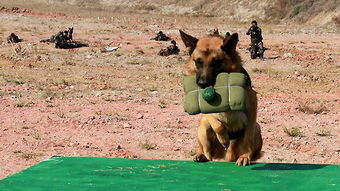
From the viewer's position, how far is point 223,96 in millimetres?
5125

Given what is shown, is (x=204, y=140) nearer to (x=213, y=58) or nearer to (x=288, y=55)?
(x=213, y=58)

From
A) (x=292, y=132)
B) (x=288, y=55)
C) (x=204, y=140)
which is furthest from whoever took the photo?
(x=288, y=55)

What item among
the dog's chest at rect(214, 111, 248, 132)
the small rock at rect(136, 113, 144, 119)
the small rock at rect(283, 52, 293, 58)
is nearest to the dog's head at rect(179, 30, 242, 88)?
the dog's chest at rect(214, 111, 248, 132)

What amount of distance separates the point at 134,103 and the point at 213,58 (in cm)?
1014

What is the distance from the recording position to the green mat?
4.63 meters

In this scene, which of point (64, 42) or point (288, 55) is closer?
point (288, 55)

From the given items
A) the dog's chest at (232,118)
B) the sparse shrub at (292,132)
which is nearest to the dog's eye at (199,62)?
the dog's chest at (232,118)

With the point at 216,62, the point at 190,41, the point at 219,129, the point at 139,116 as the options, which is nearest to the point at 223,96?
the point at 216,62

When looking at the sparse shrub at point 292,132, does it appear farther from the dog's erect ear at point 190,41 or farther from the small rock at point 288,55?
the small rock at point 288,55

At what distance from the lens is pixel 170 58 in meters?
25.1

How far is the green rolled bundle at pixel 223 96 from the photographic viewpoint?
5102mm

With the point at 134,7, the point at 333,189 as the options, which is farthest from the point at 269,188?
the point at 134,7

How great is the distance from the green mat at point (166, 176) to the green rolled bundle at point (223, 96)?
0.57 meters

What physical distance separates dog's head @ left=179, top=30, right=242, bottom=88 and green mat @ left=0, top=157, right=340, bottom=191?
0.82 meters
